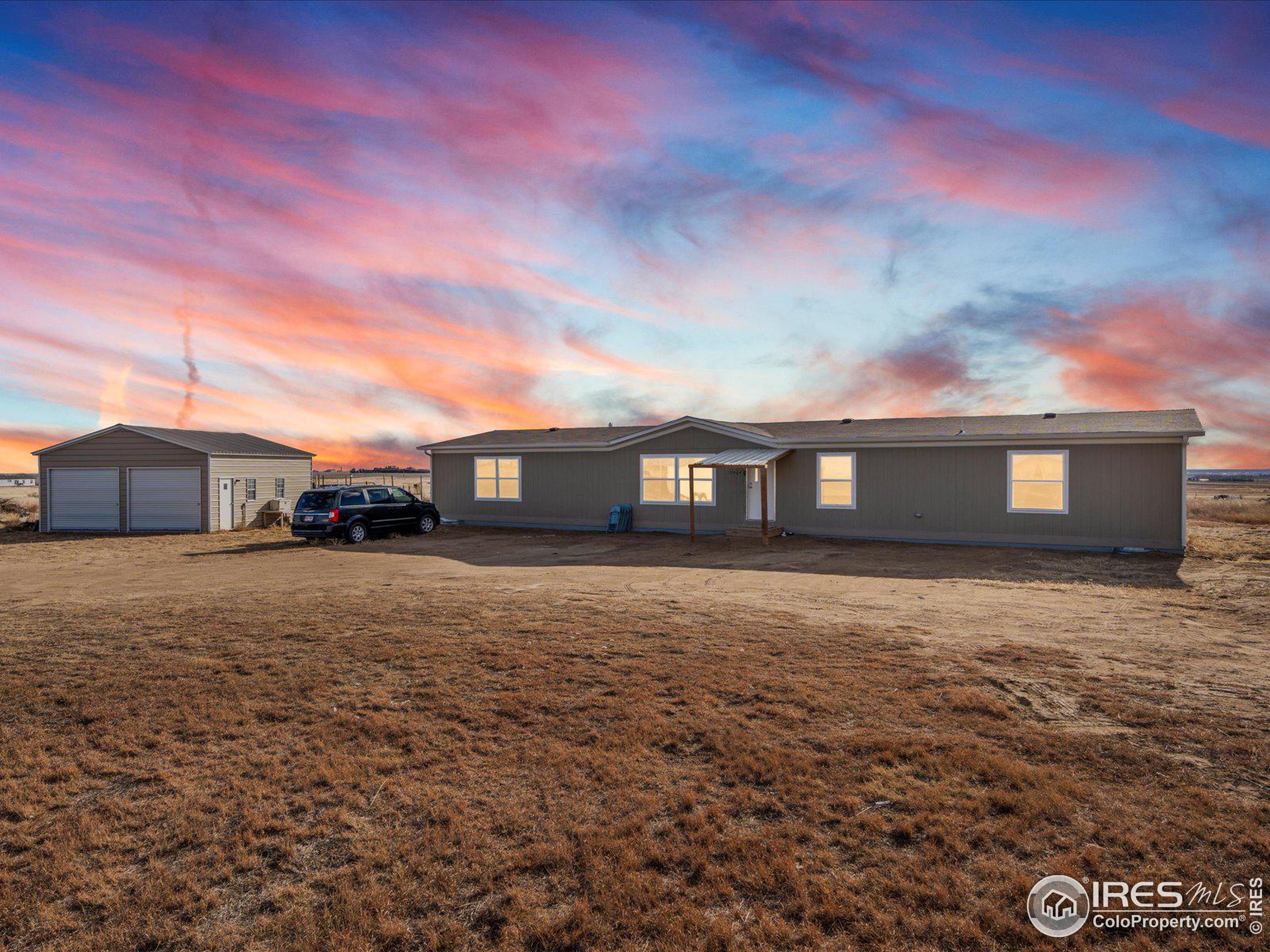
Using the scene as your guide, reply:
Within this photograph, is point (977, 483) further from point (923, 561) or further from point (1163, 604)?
point (1163, 604)

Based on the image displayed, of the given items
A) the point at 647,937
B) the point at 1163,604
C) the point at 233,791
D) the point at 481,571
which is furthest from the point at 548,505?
the point at 647,937

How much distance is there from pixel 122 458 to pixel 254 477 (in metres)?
4.21

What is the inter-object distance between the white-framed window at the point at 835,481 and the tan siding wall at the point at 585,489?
6.84ft

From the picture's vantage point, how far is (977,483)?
58.6 ft

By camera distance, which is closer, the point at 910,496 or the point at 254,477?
the point at 910,496

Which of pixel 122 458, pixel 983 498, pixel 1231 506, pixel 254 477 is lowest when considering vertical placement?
pixel 1231 506

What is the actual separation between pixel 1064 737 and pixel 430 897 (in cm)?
433

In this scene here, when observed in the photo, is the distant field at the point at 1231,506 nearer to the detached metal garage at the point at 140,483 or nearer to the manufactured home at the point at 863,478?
the manufactured home at the point at 863,478

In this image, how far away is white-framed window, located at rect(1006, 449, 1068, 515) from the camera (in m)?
17.0

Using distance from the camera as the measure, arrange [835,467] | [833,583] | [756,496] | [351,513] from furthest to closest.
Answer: [756,496] < [835,467] < [351,513] < [833,583]

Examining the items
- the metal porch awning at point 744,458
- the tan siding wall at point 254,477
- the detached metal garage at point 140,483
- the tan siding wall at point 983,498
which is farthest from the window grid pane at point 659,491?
the detached metal garage at point 140,483

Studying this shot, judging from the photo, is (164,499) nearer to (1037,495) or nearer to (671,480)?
(671,480)

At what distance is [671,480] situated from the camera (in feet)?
71.1

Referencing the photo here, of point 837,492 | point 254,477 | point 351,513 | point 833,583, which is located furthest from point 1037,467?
point 254,477
